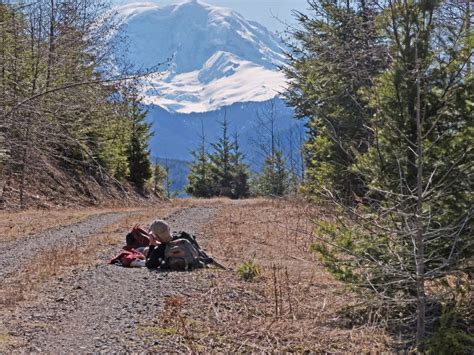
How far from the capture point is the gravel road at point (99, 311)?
5.65 meters

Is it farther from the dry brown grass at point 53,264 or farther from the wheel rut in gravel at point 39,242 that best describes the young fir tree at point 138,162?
the dry brown grass at point 53,264

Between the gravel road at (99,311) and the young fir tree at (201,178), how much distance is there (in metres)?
44.8

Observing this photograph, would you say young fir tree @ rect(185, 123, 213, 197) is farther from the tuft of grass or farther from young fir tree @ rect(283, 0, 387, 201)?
the tuft of grass

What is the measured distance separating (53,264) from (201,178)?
45744 mm

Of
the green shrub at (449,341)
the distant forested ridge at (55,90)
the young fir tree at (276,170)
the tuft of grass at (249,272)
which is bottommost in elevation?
the green shrub at (449,341)

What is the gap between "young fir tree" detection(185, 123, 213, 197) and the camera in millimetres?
54562

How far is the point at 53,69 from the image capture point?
24.2 feet

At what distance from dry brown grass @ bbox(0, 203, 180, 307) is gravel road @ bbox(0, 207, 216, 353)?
0.78ft

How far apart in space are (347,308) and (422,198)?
6.00 feet

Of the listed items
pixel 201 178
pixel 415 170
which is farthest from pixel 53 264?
pixel 201 178

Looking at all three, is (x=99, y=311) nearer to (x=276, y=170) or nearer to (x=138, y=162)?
(x=276, y=170)

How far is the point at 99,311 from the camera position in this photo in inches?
268

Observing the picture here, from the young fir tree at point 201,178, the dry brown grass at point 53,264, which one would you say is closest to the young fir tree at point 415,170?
the dry brown grass at point 53,264

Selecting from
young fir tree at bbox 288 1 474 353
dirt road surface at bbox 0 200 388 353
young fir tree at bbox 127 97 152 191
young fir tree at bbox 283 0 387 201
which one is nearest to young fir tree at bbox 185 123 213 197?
young fir tree at bbox 127 97 152 191
